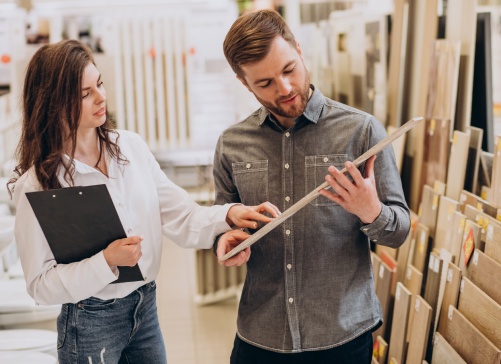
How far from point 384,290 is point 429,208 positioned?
1.60ft

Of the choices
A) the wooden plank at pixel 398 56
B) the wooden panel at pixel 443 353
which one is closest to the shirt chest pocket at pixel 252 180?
the wooden panel at pixel 443 353

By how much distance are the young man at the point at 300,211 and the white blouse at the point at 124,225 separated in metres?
0.18

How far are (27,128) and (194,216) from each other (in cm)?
57

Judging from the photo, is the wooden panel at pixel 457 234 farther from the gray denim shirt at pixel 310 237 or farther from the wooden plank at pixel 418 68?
the gray denim shirt at pixel 310 237

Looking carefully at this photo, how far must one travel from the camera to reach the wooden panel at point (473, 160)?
2906mm

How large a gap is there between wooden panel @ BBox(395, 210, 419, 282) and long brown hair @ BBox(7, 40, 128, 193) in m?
1.88

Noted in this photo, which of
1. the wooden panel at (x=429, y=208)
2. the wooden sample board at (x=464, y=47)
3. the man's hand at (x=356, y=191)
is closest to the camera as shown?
the man's hand at (x=356, y=191)

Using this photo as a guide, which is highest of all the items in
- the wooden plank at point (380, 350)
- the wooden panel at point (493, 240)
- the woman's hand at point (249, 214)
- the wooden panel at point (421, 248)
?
the woman's hand at point (249, 214)

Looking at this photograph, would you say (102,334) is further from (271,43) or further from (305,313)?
(271,43)

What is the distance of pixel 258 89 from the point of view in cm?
188

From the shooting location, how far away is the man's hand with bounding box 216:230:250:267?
189cm

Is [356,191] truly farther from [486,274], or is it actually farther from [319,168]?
[486,274]

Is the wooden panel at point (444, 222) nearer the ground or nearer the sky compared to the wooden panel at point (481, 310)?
nearer the sky

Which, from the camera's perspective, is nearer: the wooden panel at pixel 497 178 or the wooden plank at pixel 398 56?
the wooden panel at pixel 497 178
